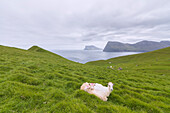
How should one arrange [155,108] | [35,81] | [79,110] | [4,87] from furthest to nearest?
1. [35,81]
2. [4,87]
3. [155,108]
4. [79,110]

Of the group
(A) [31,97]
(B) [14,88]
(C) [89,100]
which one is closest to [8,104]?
(A) [31,97]

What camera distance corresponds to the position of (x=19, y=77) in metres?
6.93

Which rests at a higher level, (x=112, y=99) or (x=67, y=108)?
(x=67, y=108)

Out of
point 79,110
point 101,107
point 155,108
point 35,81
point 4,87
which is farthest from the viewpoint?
point 35,81

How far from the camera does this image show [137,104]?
496cm

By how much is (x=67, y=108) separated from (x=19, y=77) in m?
6.23

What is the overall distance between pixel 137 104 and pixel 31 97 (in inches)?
284

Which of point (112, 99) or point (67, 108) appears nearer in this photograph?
point (67, 108)

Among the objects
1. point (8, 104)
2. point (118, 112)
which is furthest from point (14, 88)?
point (118, 112)

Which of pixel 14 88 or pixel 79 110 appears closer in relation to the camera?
pixel 79 110

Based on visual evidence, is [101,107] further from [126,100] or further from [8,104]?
[8,104]

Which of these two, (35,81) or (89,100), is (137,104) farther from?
(35,81)

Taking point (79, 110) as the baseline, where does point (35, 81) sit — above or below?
above

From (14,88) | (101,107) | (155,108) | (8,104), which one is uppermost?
(14,88)
